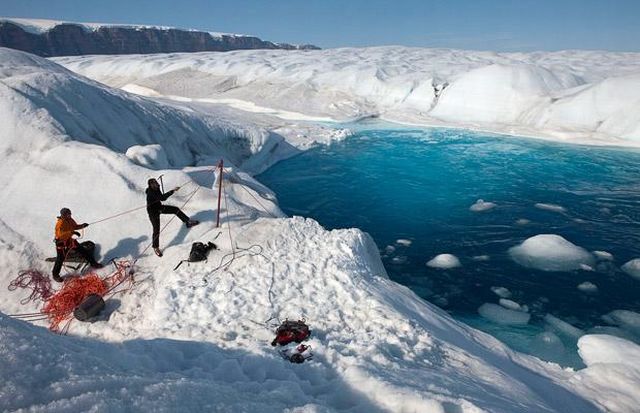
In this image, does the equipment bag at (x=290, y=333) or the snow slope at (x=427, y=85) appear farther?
the snow slope at (x=427, y=85)

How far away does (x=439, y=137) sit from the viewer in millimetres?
23375

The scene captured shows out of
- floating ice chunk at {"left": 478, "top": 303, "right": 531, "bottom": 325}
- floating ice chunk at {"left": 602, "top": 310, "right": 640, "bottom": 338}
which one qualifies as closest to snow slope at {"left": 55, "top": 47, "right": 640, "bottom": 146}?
floating ice chunk at {"left": 602, "top": 310, "right": 640, "bottom": 338}

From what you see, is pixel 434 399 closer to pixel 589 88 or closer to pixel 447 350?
pixel 447 350

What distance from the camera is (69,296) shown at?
5.55 m

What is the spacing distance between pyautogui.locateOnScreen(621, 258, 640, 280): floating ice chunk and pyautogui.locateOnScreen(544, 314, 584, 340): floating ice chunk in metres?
2.81

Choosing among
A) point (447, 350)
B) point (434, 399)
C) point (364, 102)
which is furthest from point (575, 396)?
point (364, 102)

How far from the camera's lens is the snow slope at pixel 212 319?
8.71ft

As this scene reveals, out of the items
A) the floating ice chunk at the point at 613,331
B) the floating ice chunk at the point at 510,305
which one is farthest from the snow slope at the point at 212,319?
the floating ice chunk at the point at 510,305

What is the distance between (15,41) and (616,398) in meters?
73.8

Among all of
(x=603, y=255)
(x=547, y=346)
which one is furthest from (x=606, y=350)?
(x=603, y=255)

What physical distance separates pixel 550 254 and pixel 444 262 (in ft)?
8.24

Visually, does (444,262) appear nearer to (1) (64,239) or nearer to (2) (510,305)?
(2) (510,305)

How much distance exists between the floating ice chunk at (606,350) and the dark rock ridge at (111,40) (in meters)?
69.2

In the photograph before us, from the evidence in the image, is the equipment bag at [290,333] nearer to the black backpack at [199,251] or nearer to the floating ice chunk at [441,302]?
the black backpack at [199,251]
